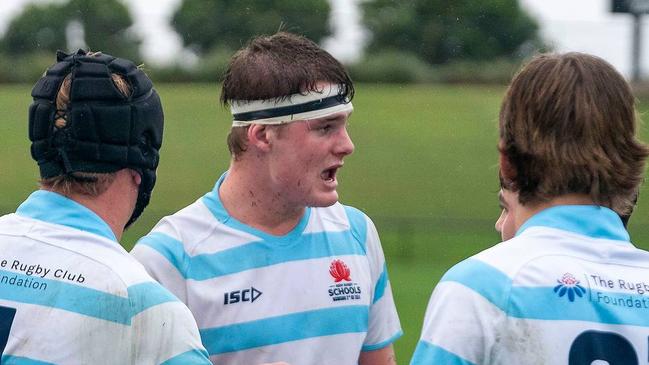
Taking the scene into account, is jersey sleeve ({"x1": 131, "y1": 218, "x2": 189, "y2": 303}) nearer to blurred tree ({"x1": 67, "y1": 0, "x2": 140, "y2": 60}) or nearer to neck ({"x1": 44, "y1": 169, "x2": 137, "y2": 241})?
neck ({"x1": 44, "y1": 169, "x2": 137, "y2": 241})

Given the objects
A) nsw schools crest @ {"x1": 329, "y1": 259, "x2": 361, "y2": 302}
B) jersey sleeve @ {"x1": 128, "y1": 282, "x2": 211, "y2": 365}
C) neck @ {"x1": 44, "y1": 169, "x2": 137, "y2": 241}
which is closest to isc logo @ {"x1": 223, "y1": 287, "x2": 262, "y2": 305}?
nsw schools crest @ {"x1": 329, "y1": 259, "x2": 361, "y2": 302}

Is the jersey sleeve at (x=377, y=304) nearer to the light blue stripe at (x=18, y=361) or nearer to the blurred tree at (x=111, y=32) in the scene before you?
the light blue stripe at (x=18, y=361)

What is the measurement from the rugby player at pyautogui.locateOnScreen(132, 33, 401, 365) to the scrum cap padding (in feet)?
2.11

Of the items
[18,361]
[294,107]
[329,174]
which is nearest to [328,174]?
[329,174]

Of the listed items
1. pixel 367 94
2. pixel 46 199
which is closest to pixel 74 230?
pixel 46 199

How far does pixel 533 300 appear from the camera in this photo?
7.62 ft

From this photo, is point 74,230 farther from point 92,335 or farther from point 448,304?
point 448,304

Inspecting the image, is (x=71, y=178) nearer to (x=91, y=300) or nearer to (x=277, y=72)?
(x=91, y=300)

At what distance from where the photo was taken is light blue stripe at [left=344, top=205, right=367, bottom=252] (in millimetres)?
3502

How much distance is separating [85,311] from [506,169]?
91 centimetres

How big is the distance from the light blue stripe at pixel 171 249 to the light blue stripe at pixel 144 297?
737 millimetres

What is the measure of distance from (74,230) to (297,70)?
41.2 inches

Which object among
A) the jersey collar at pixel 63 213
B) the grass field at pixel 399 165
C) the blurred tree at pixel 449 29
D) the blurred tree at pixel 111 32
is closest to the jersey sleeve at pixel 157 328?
the jersey collar at pixel 63 213

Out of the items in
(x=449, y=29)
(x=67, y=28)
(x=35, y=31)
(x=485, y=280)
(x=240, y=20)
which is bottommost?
(x=449, y=29)
